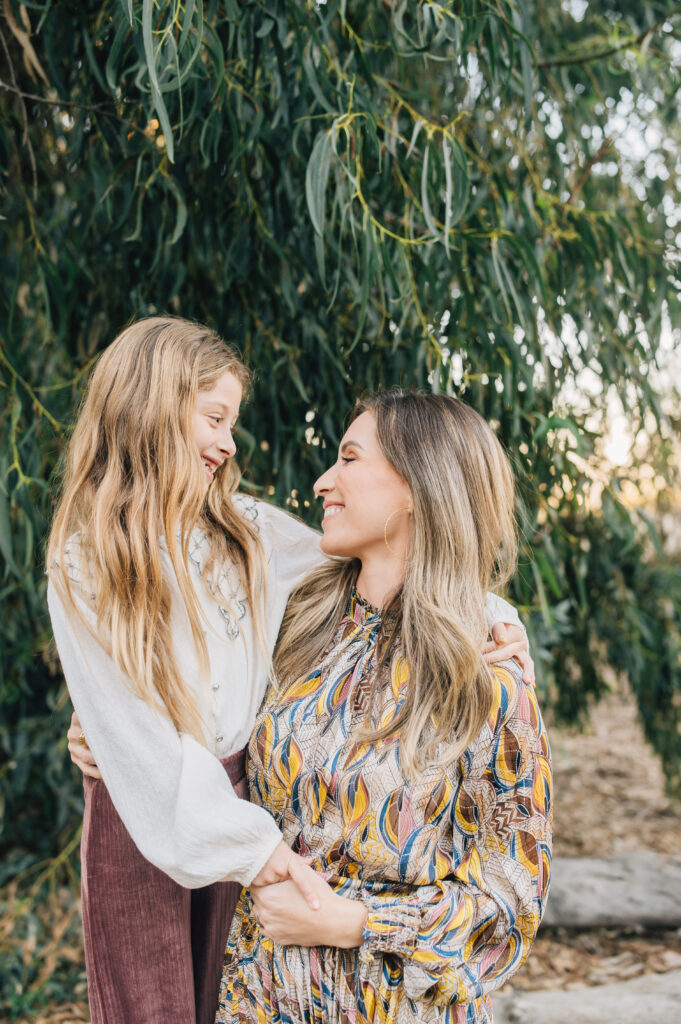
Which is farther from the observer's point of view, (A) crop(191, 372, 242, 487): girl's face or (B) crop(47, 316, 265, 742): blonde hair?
(A) crop(191, 372, 242, 487): girl's face

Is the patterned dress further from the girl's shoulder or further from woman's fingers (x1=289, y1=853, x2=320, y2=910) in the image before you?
the girl's shoulder

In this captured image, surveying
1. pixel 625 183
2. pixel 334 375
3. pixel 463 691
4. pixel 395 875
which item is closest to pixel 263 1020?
pixel 395 875

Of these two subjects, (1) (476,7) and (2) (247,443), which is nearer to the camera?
(1) (476,7)

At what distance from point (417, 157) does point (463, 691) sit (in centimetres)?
116

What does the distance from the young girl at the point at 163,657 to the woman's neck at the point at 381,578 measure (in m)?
0.16

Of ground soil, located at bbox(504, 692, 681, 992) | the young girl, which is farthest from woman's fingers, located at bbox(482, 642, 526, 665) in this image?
ground soil, located at bbox(504, 692, 681, 992)

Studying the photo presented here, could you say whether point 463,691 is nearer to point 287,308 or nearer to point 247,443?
point 247,443

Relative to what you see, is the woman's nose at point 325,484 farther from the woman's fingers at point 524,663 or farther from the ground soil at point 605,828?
the ground soil at point 605,828

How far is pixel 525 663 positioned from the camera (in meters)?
1.29

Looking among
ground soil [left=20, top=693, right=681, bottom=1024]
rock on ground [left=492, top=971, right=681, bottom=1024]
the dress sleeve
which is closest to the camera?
the dress sleeve

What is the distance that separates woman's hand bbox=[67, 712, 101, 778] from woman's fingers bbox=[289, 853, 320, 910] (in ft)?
1.15

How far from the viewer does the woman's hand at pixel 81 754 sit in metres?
1.32

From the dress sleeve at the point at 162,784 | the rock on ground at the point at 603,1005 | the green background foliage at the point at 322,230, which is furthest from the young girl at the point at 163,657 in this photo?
the rock on ground at the point at 603,1005

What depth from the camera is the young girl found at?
1124mm
